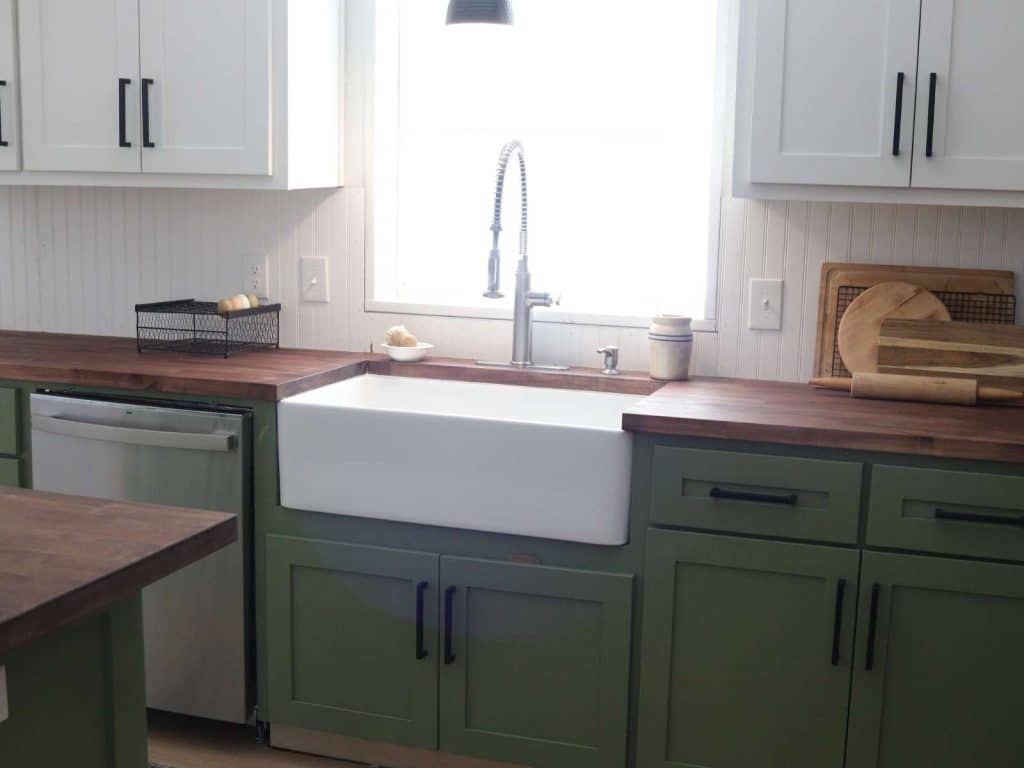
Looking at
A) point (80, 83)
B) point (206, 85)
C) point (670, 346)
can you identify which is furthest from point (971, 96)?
point (80, 83)

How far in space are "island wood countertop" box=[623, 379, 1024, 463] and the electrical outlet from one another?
1240mm

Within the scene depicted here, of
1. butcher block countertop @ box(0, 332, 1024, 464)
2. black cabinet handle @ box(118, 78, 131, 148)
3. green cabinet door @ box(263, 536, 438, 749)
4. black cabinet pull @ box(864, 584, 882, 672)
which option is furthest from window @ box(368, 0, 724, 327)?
black cabinet pull @ box(864, 584, 882, 672)

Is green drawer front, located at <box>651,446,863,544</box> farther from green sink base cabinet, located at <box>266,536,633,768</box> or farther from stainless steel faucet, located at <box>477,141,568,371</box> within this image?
stainless steel faucet, located at <box>477,141,568,371</box>

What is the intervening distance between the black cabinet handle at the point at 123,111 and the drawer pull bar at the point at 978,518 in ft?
7.06

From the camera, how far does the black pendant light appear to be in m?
2.87

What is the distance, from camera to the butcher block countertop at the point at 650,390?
2391 mm

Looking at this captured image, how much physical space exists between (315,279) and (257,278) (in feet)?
0.58

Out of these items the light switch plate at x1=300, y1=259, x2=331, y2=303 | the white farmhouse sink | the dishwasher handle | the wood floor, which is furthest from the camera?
the light switch plate at x1=300, y1=259, x2=331, y2=303

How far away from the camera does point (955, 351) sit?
2.79m

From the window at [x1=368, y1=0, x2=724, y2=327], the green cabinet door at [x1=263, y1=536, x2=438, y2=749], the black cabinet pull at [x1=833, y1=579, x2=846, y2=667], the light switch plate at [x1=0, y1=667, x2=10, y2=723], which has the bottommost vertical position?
the green cabinet door at [x1=263, y1=536, x2=438, y2=749]

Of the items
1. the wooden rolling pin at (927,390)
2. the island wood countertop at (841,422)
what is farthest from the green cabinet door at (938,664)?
the wooden rolling pin at (927,390)

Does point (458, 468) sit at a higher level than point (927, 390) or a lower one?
lower

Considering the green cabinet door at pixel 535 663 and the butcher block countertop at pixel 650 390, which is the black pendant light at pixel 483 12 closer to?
the butcher block countertop at pixel 650 390

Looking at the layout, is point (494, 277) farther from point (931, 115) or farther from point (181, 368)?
point (931, 115)
